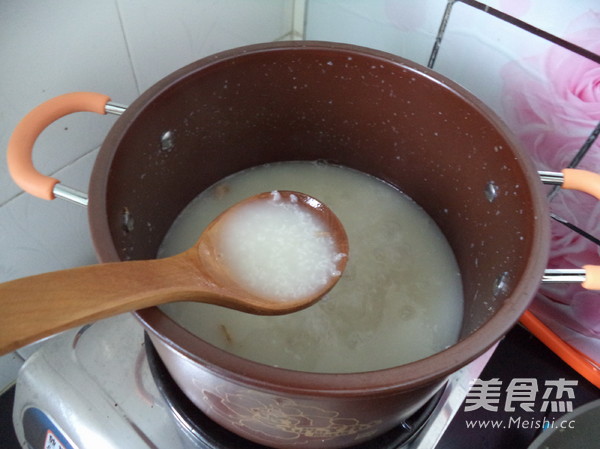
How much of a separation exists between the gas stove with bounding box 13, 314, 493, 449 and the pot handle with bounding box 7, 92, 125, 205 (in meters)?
0.18

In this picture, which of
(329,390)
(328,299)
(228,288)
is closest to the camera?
(329,390)

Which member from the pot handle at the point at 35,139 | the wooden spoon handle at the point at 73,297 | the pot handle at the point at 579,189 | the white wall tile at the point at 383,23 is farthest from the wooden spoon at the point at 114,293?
the white wall tile at the point at 383,23

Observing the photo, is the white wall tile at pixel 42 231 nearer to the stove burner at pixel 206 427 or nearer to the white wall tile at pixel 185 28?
the white wall tile at pixel 185 28

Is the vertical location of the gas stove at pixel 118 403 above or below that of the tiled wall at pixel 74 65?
below

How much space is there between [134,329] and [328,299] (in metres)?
0.23

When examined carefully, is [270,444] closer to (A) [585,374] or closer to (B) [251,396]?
(B) [251,396]

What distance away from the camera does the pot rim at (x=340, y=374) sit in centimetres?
32

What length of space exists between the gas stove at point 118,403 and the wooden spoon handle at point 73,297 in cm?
18

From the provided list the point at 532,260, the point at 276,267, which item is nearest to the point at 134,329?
the point at 276,267

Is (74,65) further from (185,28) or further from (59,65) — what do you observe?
(185,28)

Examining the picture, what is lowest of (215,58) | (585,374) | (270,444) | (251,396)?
(585,374)

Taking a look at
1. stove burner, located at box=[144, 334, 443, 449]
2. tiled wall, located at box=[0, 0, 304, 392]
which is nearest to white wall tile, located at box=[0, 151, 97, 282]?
tiled wall, located at box=[0, 0, 304, 392]

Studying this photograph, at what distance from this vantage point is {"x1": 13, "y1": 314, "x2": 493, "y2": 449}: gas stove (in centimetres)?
50

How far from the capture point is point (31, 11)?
48cm
